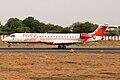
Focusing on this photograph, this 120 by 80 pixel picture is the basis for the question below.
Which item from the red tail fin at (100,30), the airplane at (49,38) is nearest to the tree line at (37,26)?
the red tail fin at (100,30)

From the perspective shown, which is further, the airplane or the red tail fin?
the red tail fin

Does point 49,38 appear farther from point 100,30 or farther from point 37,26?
point 37,26

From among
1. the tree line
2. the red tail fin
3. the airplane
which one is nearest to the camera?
the airplane

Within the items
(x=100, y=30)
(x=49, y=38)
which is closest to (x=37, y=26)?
(x=100, y=30)

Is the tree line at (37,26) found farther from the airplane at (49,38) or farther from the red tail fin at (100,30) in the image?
the airplane at (49,38)

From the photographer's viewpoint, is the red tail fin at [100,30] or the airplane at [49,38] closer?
the airplane at [49,38]

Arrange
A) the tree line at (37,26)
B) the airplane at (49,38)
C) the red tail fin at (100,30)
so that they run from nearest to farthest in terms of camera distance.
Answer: the airplane at (49,38)
the red tail fin at (100,30)
the tree line at (37,26)

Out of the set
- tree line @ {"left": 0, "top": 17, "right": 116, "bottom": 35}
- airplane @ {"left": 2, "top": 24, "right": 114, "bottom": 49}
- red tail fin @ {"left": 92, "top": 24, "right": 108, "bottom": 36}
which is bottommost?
airplane @ {"left": 2, "top": 24, "right": 114, "bottom": 49}

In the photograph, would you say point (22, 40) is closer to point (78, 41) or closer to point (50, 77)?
point (78, 41)

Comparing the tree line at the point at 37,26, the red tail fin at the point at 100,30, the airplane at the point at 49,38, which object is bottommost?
the airplane at the point at 49,38

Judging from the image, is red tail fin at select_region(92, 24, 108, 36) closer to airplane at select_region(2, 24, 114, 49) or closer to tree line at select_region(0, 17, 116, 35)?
airplane at select_region(2, 24, 114, 49)

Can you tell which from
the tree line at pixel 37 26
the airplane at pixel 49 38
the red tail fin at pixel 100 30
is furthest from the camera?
the tree line at pixel 37 26

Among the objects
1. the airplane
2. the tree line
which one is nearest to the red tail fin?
the airplane

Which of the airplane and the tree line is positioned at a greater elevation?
the tree line
